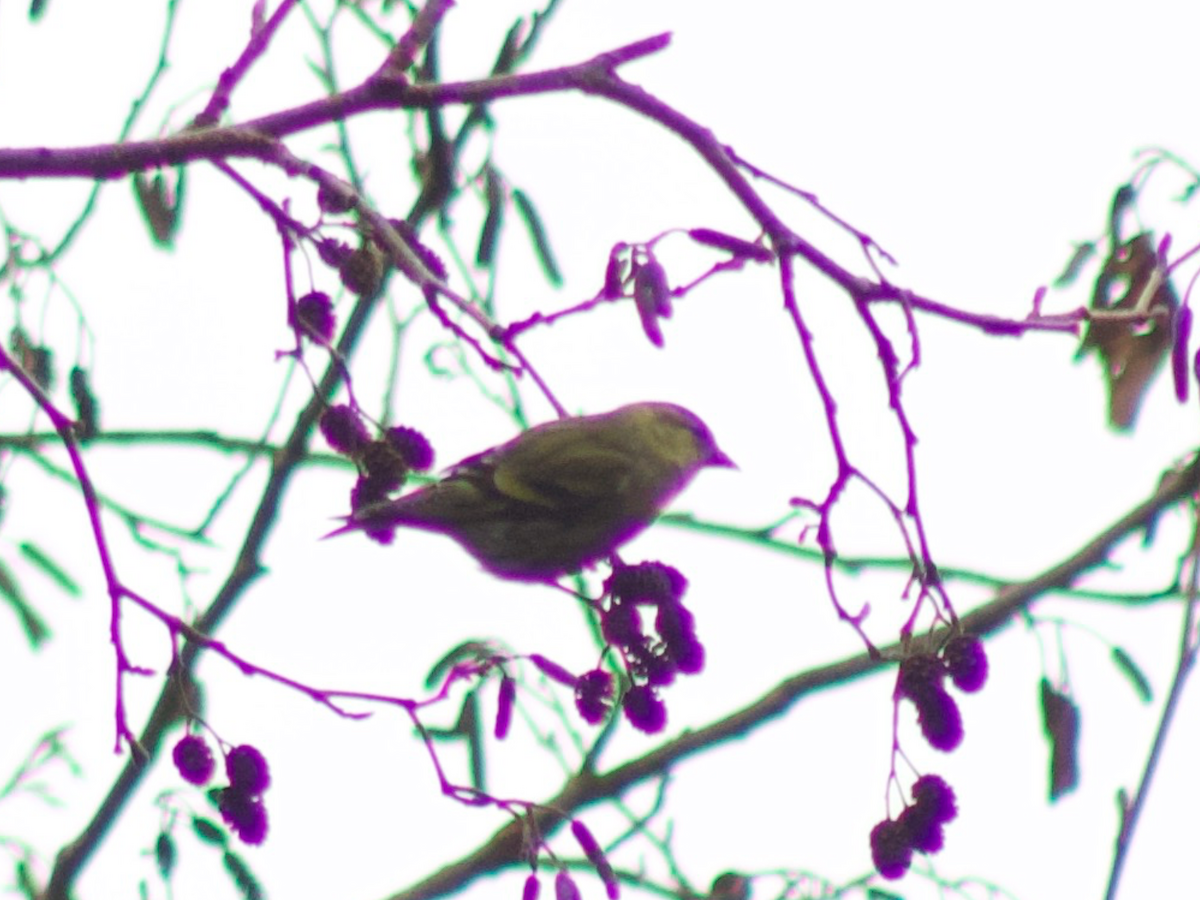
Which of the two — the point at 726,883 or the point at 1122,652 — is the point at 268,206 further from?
the point at 726,883

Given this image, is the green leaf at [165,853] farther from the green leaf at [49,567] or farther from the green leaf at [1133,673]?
the green leaf at [1133,673]

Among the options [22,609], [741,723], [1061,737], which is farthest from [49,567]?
[1061,737]

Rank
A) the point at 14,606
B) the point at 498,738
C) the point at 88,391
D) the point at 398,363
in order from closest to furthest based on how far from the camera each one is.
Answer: the point at 498,738
the point at 88,391
the point at 14,606
the point at 398,363

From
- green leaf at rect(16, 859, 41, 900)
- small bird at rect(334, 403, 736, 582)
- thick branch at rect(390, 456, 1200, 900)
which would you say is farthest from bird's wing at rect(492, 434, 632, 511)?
green leaf at rect(16, 859, 41, 900)

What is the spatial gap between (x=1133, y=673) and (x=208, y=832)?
1487 millimetres

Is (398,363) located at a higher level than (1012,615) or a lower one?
higher

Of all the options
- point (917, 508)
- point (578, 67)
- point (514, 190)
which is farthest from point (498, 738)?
point (514, 190)

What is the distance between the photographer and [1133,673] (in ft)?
9.27

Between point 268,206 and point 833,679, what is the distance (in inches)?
83.5

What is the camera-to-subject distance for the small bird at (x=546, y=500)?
3082mm

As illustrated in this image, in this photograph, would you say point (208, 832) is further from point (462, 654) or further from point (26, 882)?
point (26, 882)

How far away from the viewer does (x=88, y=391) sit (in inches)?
111

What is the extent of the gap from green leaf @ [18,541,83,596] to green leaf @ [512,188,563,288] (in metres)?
1.13

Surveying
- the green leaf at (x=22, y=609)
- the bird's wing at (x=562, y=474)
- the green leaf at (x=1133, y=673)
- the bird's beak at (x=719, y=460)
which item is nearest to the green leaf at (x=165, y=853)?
the green leaf at (x=22, y=609)
